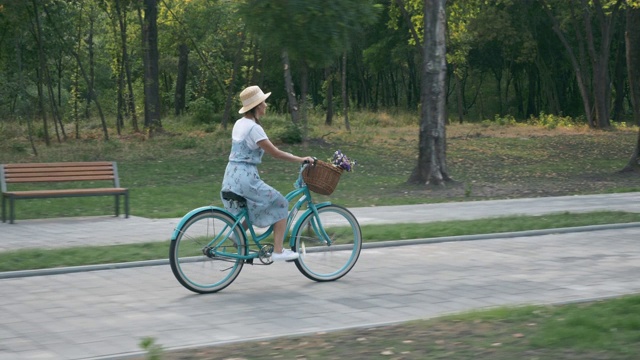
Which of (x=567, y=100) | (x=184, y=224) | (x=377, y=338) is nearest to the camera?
(x=377, y=338)

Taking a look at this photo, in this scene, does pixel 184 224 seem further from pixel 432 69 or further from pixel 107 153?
pixel 107 153

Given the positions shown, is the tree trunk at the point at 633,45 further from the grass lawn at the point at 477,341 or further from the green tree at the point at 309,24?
the grass lawn at the point at 477,341

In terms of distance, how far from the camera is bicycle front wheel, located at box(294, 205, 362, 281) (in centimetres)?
997

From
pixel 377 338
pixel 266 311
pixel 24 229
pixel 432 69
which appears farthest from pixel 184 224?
pixel 432 69

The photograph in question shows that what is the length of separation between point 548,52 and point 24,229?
5028 cm

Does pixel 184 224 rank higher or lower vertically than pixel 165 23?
lower

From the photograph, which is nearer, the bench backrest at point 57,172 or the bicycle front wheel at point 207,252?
the bicycle front wheel at point 207,252

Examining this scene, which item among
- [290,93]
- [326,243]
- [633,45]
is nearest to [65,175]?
[326,243]

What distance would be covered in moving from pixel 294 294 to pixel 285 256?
55 centimetres

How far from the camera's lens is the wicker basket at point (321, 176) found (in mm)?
9750

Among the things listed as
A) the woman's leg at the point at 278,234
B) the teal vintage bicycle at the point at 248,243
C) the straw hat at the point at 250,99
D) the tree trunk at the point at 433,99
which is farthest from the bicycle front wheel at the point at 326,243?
the tree trunk at the point at 433,99

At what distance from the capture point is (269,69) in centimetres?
6138

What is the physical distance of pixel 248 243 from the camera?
9.62 metres

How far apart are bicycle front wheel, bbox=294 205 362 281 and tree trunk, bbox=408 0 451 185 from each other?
12.3 meters
